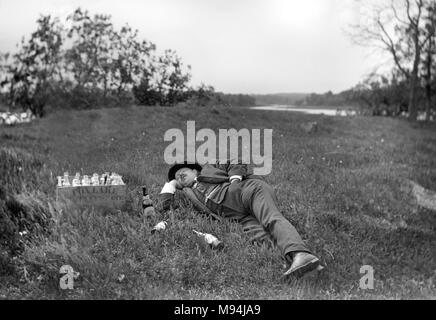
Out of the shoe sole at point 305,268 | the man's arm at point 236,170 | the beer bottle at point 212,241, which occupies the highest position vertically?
the man's arm at point 236,170

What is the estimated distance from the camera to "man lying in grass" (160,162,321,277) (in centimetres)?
486

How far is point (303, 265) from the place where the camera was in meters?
4.63

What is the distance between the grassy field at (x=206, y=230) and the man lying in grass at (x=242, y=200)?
174mm

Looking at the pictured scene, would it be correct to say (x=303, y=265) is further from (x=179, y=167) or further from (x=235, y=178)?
(x=179, y=167)

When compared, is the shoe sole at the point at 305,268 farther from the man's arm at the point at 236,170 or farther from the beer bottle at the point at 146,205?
the beer bottle at the point at 146,205

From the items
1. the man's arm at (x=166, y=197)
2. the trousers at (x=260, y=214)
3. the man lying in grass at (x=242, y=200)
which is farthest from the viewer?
the man's arm at (x=166, y=197)

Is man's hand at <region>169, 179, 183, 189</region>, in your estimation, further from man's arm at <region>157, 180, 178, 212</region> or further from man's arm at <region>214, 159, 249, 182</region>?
man's arm at <region>214, 159, 249, 182</region>

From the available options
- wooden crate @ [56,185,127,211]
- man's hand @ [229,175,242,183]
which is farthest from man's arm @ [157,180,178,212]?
man's hand @ [229,175,242,183]

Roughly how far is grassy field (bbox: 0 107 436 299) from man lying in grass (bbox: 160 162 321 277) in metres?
0.17

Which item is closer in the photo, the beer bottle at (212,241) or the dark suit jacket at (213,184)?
the beer bottle at (212,241)

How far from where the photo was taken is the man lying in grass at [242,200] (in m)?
4.86

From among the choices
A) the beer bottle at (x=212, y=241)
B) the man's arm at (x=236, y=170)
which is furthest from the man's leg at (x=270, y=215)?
the beer bottle at (x=212, y=241)

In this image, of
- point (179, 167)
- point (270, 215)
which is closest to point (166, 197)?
point (179, 167)
